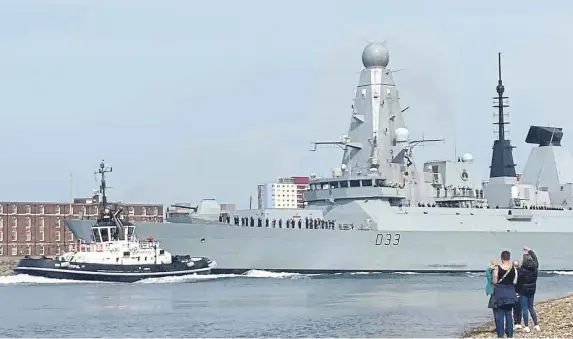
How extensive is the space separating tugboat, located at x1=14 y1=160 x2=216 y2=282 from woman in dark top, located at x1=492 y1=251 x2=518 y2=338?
26.2 m

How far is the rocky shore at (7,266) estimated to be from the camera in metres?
55.2

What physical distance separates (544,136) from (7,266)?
3231 centimetres

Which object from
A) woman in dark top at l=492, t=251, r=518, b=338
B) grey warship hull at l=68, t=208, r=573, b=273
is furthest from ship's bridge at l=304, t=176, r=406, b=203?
woman in dark top at l=492, t=251, r=518, b=338

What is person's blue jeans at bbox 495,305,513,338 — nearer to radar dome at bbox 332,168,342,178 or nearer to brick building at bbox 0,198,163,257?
radar dome at bbox 332,168,342,178

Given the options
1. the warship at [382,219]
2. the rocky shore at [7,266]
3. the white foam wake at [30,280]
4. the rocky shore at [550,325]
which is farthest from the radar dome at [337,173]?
the rocky shore at [550,325]

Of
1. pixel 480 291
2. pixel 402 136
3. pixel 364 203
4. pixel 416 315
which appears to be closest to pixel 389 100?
pixel 402 136

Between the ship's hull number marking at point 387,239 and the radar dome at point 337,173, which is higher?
the radar dome at point 337,173

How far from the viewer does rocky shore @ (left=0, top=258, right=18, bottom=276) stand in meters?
55.2

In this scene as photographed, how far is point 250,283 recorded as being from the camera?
1535 inches

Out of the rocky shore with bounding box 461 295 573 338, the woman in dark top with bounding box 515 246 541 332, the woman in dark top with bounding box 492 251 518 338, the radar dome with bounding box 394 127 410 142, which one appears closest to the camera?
the woman in dark top with bounding box 492 251 518 338

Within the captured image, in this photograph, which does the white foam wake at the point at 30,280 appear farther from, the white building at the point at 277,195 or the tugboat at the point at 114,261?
the white building at the point at 277,195

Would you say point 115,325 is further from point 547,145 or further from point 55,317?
point 547,145

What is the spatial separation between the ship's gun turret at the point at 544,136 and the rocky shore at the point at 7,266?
30.1m

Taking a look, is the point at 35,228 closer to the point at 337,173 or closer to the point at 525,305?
the point at 337,173
